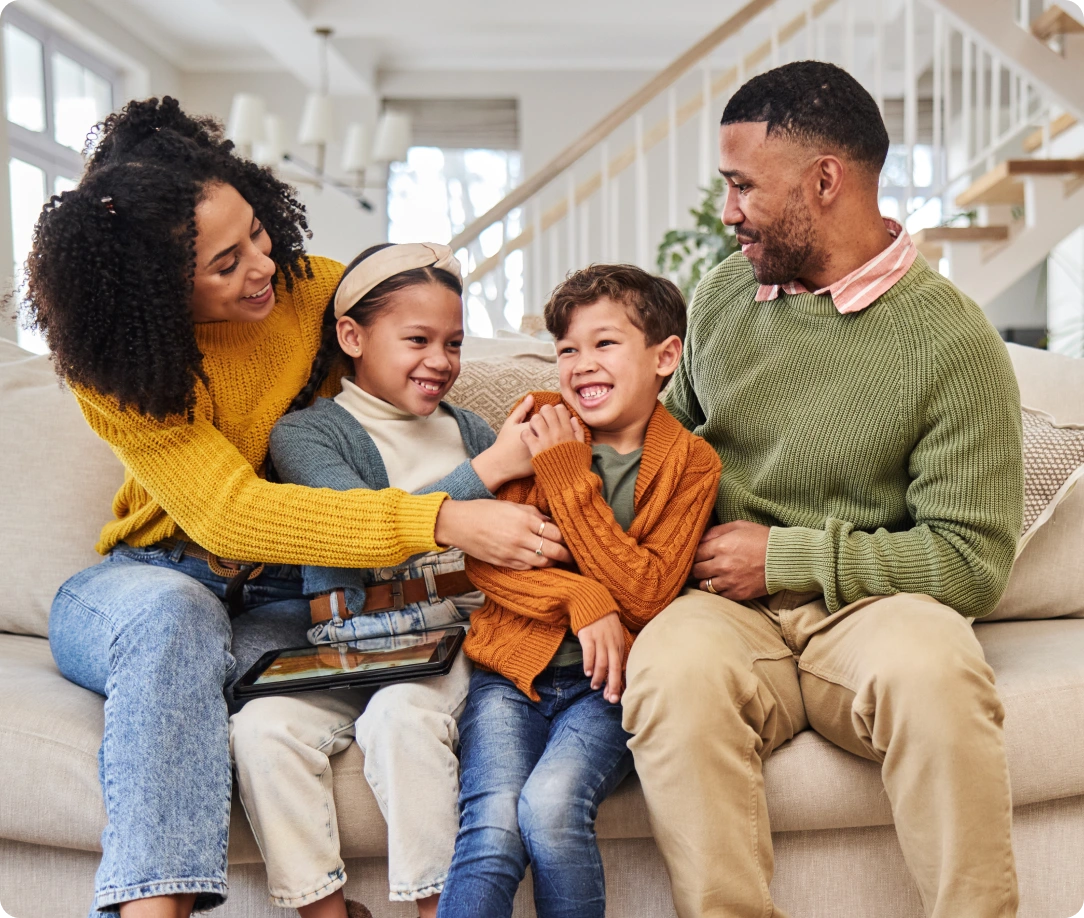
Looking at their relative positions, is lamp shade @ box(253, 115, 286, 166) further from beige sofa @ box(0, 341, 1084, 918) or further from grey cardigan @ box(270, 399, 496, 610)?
beige sofa @ box(0, 341, 1084, 918)

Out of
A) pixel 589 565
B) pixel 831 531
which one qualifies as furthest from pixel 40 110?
pixel 831 531

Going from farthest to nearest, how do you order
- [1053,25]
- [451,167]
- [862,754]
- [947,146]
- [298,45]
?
1. [451,167]
2. [298,45]
3. [947,146]
4. [1053,25]
5. [862,754]

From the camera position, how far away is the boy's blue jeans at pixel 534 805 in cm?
112

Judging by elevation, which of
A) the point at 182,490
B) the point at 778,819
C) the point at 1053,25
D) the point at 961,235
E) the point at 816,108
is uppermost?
the point at 1053,25

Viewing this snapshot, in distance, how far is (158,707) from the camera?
117cm

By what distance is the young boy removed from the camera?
1140mm

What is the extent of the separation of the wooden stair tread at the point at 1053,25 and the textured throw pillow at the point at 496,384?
2561mm

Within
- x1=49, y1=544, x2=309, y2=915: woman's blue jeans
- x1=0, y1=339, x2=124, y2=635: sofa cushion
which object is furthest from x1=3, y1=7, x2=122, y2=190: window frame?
x1=49, y1=544, x2=309, y2=915: woman's blue jeans

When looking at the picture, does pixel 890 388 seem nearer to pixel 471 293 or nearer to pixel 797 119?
pixel 797 119

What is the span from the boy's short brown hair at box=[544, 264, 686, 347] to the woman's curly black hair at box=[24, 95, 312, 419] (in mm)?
505

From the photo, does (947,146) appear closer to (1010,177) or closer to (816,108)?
(1010,177)

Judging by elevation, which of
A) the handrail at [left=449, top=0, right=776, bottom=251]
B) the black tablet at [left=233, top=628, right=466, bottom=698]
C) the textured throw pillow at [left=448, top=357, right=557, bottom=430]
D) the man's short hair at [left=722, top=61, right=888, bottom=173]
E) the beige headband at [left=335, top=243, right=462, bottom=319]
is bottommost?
the black tablet at [left=233, top=628, right=466, bottom=698]

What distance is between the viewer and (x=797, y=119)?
1447 millimetres

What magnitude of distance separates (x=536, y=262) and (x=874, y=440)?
3.46 meters
